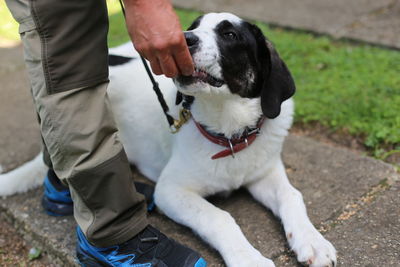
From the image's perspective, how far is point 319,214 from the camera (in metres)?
2.76

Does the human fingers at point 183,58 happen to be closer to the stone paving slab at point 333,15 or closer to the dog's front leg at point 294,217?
the dog's front leg at point 294,217

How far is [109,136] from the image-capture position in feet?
7.43

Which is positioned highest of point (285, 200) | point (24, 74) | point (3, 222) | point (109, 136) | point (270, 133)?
point (109, 136)

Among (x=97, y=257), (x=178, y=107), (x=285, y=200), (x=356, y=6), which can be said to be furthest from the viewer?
(x=356, y=6)

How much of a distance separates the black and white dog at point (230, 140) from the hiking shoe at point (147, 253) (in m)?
0.17

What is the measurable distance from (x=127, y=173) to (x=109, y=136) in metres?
0.19

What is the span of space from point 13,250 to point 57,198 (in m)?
0.42

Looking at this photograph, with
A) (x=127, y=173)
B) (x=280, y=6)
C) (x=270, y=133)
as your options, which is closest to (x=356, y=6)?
(x=280, y=6)

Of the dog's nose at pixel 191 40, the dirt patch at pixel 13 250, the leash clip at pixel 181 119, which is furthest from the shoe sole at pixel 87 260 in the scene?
the dog's nose at pixel 191 40

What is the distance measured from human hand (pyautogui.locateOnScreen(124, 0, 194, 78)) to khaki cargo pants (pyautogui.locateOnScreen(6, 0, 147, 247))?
0.31m

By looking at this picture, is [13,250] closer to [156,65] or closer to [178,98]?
[178,98]

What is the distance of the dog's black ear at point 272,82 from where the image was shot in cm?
264

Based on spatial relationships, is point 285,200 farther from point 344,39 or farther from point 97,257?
point 344,39

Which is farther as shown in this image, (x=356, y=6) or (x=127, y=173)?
(x=356, y=6)
